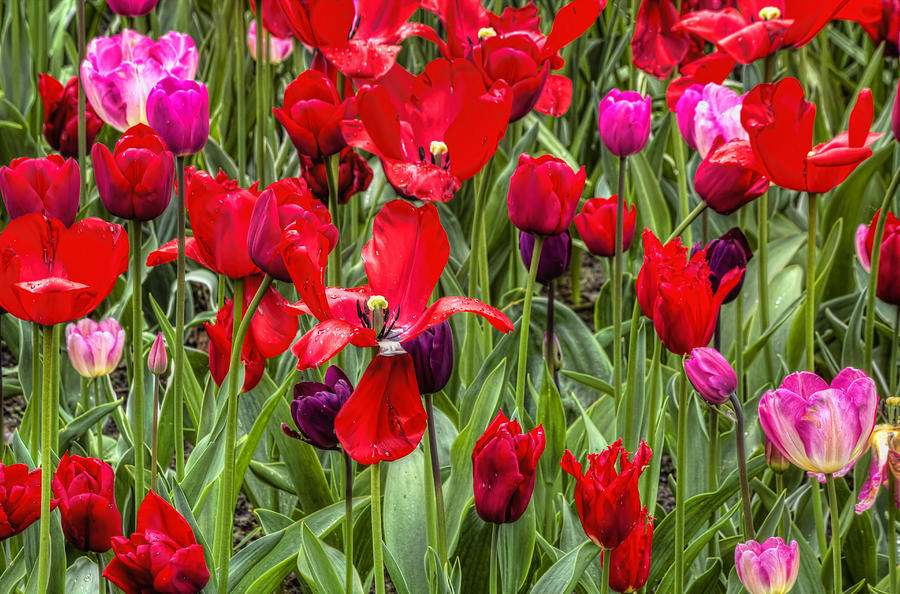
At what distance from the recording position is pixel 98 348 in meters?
1.22

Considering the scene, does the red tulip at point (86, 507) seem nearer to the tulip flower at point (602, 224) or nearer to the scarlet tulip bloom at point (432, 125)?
the scarlet tulip bloom at point (432, 125)

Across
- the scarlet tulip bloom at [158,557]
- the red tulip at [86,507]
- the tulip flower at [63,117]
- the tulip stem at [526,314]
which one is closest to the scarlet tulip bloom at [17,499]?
the red tulip at [86,507]

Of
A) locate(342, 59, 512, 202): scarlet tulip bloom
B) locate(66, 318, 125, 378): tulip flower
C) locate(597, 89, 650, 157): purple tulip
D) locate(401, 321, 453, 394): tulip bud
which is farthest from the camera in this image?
locate(66, 318, 125, 378): tulip flower

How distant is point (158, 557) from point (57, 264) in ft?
0.71

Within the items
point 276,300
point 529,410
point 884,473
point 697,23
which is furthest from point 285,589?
point 697,23

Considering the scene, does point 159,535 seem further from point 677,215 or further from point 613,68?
point 613,68

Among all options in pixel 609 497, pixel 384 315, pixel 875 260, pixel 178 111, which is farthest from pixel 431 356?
pixel 875 260

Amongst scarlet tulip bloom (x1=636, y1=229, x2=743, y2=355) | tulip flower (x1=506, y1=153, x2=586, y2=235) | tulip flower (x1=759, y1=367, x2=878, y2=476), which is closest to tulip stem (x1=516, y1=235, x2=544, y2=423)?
tulip flower (x1=506, y1=153, x2=586, y2=235)

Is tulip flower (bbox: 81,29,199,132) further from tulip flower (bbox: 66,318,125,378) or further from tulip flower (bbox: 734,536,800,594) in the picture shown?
tulip flower (bbox: 734,536,800,594)

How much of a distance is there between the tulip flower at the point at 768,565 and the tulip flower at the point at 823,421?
68 millimetres

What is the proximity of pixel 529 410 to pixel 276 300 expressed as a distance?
563mm

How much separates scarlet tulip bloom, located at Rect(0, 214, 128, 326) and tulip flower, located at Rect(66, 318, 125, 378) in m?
0.45

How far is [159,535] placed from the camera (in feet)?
2.40

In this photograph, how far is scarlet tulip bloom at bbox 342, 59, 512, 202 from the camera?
0.94 m
